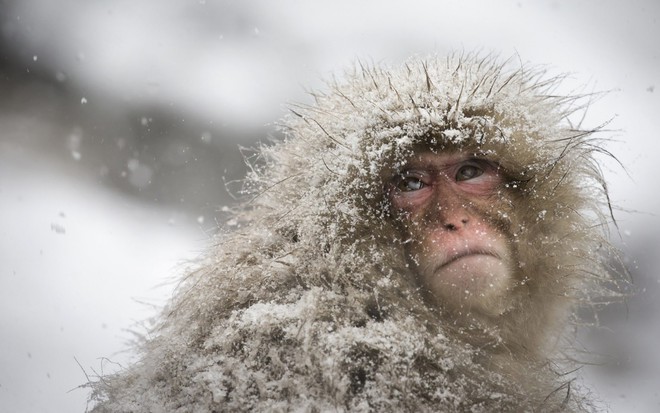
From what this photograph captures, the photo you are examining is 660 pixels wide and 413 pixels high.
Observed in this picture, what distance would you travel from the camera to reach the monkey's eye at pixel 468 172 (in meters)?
2.29

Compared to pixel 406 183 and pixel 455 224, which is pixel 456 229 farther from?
pixel 406 183

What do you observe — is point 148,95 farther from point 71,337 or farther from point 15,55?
point 71,337

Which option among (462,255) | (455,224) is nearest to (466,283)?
(462,255)

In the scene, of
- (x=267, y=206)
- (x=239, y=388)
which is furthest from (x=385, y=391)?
(x=267, y=206)

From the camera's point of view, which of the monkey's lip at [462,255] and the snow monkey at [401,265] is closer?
the snow monkey at [401,265]

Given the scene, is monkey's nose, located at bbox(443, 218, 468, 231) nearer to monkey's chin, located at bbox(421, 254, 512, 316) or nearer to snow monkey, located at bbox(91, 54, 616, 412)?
snow monkey, located at bbox(91, 54, 616, 412)

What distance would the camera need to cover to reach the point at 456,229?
209cm

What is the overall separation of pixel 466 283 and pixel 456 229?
0.62 feet

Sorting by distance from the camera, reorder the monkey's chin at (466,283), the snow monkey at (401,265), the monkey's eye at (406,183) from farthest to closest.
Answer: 1. the monkey's eye at (406,183)
2. the monkey's chin at (466,283)
3. the snow monkey at (401,265)

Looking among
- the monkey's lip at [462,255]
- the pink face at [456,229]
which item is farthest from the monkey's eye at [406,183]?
the monkey's lip at [462,255]

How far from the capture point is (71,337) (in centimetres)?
503

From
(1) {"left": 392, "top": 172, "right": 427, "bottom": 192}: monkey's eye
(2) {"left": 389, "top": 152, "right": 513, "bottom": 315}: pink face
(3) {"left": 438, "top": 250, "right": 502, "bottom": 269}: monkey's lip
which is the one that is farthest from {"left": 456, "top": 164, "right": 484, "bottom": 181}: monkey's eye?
(3) {"left": 438, "top": 250, "right": 502, "bottom": 269}: monkey's lip

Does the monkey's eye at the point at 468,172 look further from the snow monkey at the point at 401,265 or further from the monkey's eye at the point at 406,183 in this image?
the monkey's eye at the point at 406,183

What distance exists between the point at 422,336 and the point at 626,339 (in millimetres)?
7012
